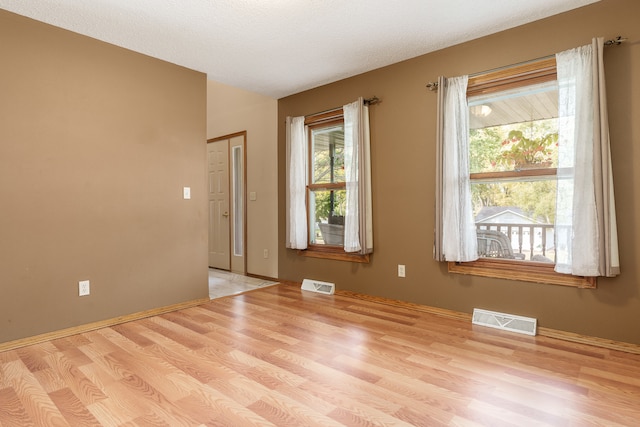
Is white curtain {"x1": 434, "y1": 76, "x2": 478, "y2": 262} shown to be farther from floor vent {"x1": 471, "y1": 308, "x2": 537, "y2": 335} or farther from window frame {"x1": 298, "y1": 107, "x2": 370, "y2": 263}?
window frame {"x1": 298, "y1": 107, "x2": 370, "y2": 263}

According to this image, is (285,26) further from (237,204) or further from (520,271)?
(237,204)

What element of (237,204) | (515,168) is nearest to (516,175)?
(515,168)

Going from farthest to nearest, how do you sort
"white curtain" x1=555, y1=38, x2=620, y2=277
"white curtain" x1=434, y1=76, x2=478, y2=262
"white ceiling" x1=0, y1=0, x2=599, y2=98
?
1. "white curtain" x1=434, y1=76, x2=478, y2=262
2. "white ceiling" x1=0, y1=0, x2=599, y2=98
3. "white curtain" x1=555, y1=38, x2=620, y2=277

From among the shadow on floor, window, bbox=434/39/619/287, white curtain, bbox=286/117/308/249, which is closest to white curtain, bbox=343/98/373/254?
white curtain, bbox=286/117/308/249

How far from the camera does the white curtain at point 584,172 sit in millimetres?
2416

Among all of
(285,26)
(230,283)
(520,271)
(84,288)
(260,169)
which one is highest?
(285,26)

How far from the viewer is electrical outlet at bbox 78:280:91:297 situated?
2.91 metres

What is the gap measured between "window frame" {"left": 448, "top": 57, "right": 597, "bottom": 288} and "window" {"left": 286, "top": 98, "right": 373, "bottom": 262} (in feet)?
3.75

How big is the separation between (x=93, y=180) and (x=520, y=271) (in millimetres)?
3547

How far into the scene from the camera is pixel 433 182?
3324 millimetres

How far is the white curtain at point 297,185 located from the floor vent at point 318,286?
0.43 m

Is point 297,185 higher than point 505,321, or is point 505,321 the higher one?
point 297,185

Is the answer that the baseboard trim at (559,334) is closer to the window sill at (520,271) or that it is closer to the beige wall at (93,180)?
the window sill at (520,271)

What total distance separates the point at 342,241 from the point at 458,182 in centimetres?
156
